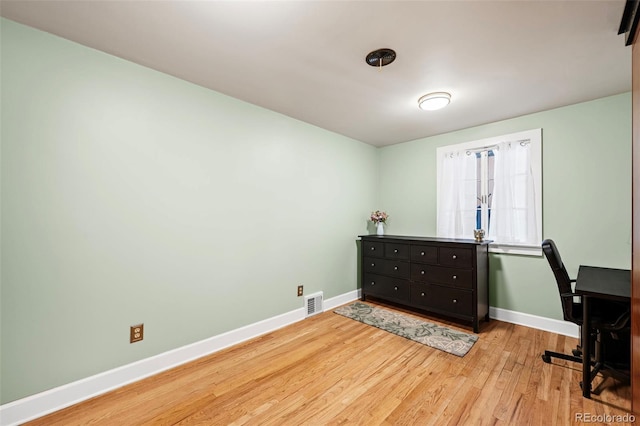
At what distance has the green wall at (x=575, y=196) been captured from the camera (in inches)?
97.6

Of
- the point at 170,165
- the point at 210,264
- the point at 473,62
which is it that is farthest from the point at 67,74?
the point at 473,62

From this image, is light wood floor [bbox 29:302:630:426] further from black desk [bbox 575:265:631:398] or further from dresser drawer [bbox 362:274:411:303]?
dresser drawer [bbox 362:274:411:303]

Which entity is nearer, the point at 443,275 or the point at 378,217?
the point at 443,275

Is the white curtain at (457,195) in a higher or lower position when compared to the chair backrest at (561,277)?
higher

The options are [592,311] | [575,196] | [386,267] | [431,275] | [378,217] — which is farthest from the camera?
[378,217]

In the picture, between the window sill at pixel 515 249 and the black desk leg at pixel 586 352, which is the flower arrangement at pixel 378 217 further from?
the black desk leg at pixel 586 352

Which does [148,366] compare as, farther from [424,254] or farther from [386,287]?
[424,254]

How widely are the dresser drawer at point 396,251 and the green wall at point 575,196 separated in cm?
99

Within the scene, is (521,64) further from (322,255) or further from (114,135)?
(114,135)

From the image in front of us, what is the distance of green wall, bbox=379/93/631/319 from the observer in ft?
8.13

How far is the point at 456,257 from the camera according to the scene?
2945 millimetres

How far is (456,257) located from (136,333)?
3.04 m

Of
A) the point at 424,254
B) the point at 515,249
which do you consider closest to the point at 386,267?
the point at 424,254

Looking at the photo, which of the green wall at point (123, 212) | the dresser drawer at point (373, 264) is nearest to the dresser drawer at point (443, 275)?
the dresser drawer at point (373, 264)
